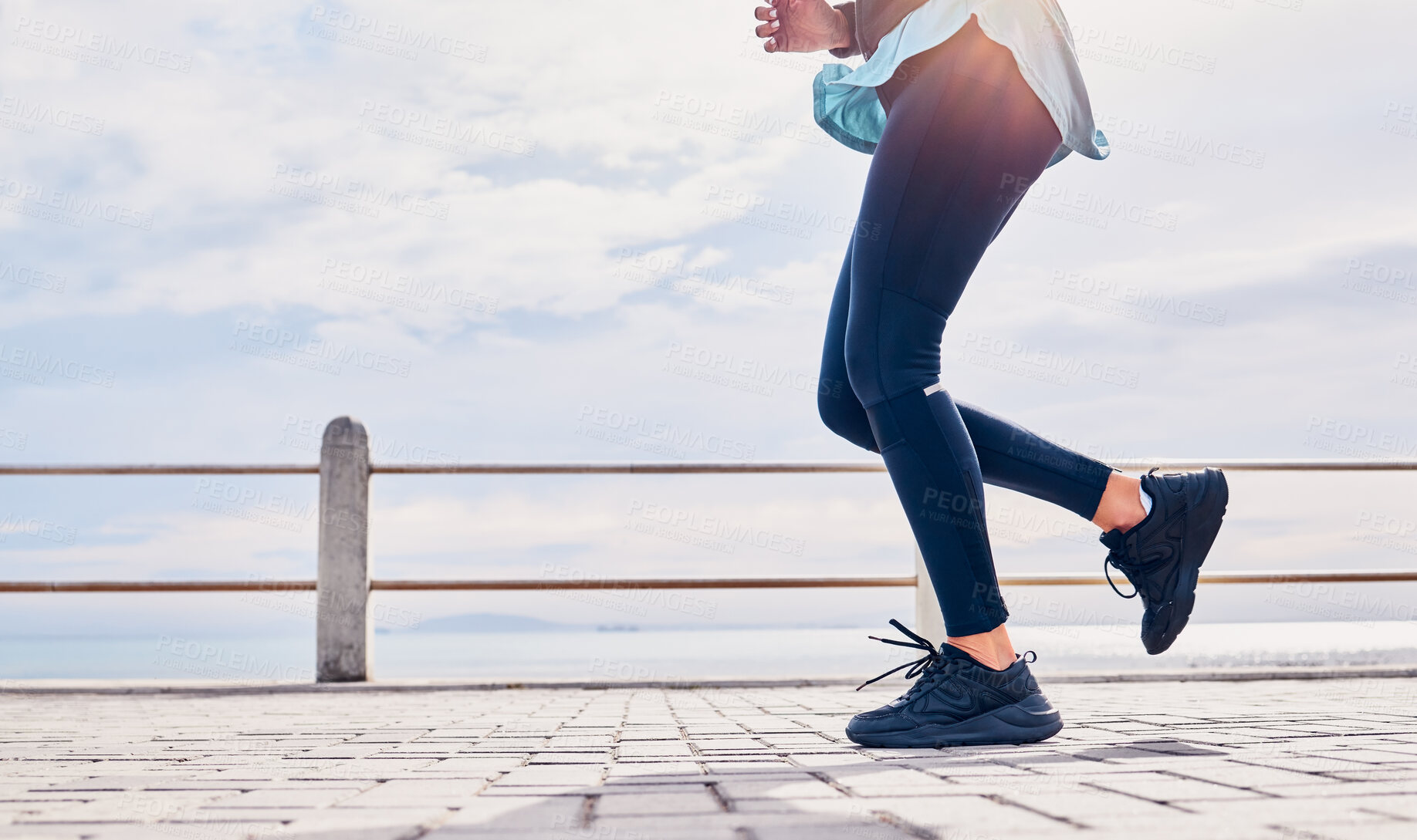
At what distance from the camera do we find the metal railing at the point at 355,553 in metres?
4.25

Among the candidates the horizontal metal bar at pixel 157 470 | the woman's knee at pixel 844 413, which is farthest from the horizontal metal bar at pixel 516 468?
the woman's knee at pixel 844 413

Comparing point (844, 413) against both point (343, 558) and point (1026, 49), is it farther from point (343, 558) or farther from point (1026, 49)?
point (343, 558)

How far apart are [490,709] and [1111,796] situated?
2324 mm

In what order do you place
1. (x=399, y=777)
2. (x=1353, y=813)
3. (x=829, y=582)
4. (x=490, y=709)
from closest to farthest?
(x=1353, y=813) < (x=399, y=777) < (x=490, y=709) < (x=829, y=582)

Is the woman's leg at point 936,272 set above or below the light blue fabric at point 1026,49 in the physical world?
below

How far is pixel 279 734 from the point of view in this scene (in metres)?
2.39

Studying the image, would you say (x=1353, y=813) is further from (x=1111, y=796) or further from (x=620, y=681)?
(x=620, y=681)

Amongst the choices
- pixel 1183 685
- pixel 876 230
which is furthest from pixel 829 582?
pixel 876 230

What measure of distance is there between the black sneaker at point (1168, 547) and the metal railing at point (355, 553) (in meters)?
2.20

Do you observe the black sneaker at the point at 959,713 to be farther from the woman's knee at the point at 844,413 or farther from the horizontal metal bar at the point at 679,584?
the horizontal metal bar at the point at 679,584

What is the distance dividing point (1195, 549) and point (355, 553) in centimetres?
366

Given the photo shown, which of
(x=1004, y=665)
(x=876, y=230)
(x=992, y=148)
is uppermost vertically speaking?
(x=992, y=148)

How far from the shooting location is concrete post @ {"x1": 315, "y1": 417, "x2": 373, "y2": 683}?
444cm

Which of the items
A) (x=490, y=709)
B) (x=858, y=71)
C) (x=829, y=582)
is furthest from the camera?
(x=829, y=582)
